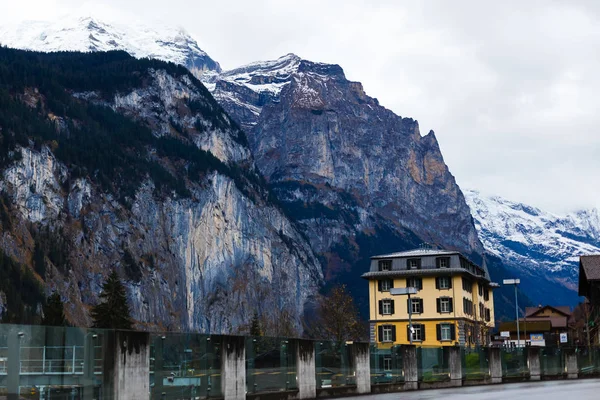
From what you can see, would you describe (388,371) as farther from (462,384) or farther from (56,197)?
(56,197)

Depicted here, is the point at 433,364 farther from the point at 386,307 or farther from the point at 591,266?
the point at 386,307

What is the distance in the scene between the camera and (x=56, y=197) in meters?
195

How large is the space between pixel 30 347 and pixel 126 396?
3.32 meters

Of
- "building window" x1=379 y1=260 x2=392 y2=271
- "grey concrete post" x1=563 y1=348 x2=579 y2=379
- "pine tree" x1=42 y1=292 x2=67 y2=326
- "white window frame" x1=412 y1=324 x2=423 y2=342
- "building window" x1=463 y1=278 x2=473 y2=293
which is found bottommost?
"grey concrete post" x1=563 y1=348 x2=579 y2=379

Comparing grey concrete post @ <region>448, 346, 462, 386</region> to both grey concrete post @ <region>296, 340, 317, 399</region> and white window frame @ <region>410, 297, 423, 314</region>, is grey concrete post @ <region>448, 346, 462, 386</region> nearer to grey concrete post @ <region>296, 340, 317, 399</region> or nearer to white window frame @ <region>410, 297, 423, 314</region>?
grey concrete post @ <region>296, 340, 317, 399</region>

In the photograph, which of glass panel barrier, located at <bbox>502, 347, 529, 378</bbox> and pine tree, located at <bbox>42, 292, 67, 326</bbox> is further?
pine tree, located at <bbox>42, 292, 67, 326</bbox>

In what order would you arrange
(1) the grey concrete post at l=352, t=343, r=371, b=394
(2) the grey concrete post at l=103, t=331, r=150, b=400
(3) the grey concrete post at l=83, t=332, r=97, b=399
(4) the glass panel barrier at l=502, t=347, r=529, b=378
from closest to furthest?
(3) the grey concrete post at l=83, t=332, r=97, b=399 < (2) the grey concrete post at l=103, t=331, r=150, b=400 < (1) the grey concrete post at l=352, t=343, r=371, b=394 < (4) the glass panel barrier at l=502, t=347, r=529, b=378

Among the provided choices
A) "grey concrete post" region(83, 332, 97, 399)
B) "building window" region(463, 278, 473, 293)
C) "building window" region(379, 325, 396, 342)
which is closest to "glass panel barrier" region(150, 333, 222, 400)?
"grey concrete post" region(83, 332, 97, 399)

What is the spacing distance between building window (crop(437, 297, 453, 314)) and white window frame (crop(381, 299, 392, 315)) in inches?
212

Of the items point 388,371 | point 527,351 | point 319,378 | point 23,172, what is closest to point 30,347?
point 319,378

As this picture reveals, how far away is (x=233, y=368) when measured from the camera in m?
26.7

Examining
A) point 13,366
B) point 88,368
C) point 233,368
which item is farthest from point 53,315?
point 13,366

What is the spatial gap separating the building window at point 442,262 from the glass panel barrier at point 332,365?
6411 cm

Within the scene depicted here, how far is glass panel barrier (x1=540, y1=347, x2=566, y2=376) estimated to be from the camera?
49.9m
